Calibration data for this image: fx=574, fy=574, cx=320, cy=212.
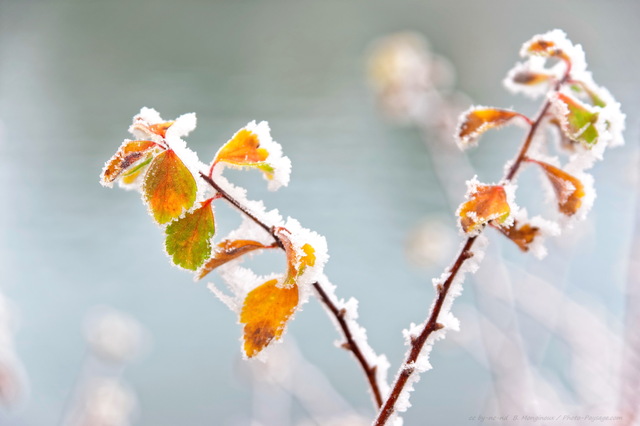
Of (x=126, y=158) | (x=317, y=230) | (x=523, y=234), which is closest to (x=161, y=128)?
(x=126, y=158)

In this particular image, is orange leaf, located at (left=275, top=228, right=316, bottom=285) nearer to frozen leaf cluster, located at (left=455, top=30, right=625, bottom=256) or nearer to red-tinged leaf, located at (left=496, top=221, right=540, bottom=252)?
frozen leaf cluster, located at (left=455, top=30, right=625, bottom=256)

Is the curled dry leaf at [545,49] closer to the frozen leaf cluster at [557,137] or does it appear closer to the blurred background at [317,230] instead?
the frozen leaf cluster at [557,137]

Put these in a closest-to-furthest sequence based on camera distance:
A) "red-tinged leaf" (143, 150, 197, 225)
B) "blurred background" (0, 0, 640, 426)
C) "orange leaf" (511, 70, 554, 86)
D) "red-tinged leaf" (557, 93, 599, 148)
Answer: "red-tinged leaf" (143, 150, 197, 225), "red-tinged leaf" (557, 93, 599, 148), "orange leaf" (511, 70, 554, 86), "blurred background" (0, 0, 640, 426)

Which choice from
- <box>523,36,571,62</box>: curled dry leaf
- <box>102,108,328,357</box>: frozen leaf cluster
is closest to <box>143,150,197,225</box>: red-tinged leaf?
<box>102,108,328,357</box>: frozen leaf cluster

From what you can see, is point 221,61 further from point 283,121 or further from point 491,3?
point 491,3

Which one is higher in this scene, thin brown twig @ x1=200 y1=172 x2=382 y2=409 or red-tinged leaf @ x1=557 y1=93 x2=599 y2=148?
red-tinged leaf @ x1=557 y1=93 x2=599 y2=148

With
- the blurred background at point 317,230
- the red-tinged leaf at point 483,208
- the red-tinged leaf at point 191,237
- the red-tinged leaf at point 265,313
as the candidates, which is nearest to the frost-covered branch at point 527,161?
the red-tinged leaf at point 483,208
